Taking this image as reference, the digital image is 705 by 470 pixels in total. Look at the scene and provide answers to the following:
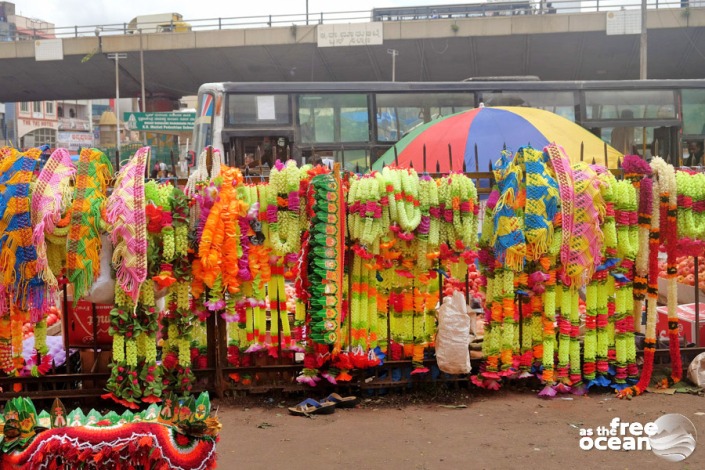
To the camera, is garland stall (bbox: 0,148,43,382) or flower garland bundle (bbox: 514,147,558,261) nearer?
garland stall (bbox: 0,148,43,382)

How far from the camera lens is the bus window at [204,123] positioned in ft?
48.2

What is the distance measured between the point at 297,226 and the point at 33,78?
1451 inches

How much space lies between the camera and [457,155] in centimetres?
999

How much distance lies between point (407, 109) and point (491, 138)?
213 inches

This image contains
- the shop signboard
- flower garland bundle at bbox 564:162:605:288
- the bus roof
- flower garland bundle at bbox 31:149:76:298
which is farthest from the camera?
the shop signboard

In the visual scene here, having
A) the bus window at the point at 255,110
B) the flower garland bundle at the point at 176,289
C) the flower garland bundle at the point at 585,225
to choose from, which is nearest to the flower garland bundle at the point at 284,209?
the flower garland bundle at the point at 176,289

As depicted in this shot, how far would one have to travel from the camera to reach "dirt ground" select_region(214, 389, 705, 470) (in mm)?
4664

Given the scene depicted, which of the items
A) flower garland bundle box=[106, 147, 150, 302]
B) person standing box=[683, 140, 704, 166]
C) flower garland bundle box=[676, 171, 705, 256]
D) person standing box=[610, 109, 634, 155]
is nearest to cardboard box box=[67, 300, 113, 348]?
flower garland bundle box=[106, 147, 150, 302]

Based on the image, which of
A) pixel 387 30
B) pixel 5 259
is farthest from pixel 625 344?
pixel 387 30

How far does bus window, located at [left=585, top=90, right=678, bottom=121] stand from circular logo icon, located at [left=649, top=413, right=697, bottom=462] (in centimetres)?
1101

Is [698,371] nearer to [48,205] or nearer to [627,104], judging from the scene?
[48,205]

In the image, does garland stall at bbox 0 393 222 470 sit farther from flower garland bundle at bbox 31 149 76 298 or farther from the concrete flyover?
the concrete flyover

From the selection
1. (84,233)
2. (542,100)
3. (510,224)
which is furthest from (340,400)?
(542,100)

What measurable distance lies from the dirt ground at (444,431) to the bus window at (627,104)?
10462mm
